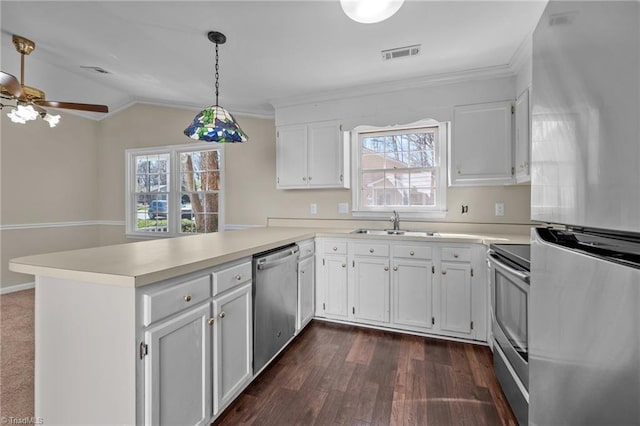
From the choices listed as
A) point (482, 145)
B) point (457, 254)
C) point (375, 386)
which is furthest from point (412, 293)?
point (482, 145)

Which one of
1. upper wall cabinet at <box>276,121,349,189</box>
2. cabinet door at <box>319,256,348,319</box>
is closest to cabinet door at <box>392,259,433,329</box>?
cabinet door at <box>319,256,348,319</box>

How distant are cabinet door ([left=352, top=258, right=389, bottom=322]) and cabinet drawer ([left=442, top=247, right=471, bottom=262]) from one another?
20.0 inches

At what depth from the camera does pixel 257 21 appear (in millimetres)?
2027

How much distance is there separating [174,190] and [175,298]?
3589 mm

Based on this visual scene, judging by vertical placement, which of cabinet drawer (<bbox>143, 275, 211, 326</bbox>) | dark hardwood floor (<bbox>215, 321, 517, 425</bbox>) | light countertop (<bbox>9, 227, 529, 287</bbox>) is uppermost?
light countertop (<bbox>9, 227, 529, 287</bbox>)

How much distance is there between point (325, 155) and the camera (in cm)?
320

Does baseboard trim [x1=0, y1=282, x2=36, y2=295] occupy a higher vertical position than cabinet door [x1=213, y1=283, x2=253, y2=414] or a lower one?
lower

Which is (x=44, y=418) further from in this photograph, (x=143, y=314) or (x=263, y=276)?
(x=263, y=276)

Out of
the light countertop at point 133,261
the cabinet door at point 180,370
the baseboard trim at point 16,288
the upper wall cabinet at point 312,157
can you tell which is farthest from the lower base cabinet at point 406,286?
the baseboard trim at point 16,288

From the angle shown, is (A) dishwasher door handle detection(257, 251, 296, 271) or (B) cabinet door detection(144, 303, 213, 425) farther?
(A) dishwasher door handle detection(257, 251, 296, 271)

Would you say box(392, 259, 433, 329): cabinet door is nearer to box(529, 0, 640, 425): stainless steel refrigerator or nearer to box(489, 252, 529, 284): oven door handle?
box(489, 252, 529, 284): oven door handle

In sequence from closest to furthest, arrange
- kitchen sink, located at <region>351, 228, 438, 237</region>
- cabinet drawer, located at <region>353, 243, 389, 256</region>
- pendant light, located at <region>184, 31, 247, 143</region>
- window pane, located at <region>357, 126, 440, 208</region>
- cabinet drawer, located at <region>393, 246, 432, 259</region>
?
pendant light, located at <region>184, 31, 247, 143</region> < cabinet drawer, located at <region>393, 246, 432, 259</region> < cabinet drawer, located at <region>353, 243, 389, 256</region> < kitchen sink, located at <region>351, 228, 438, 237</region> < window pane, located at <region>357, 126, 440, 208</region>

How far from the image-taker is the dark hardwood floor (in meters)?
1.62

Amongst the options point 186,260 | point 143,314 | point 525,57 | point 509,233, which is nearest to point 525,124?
point 525,57
